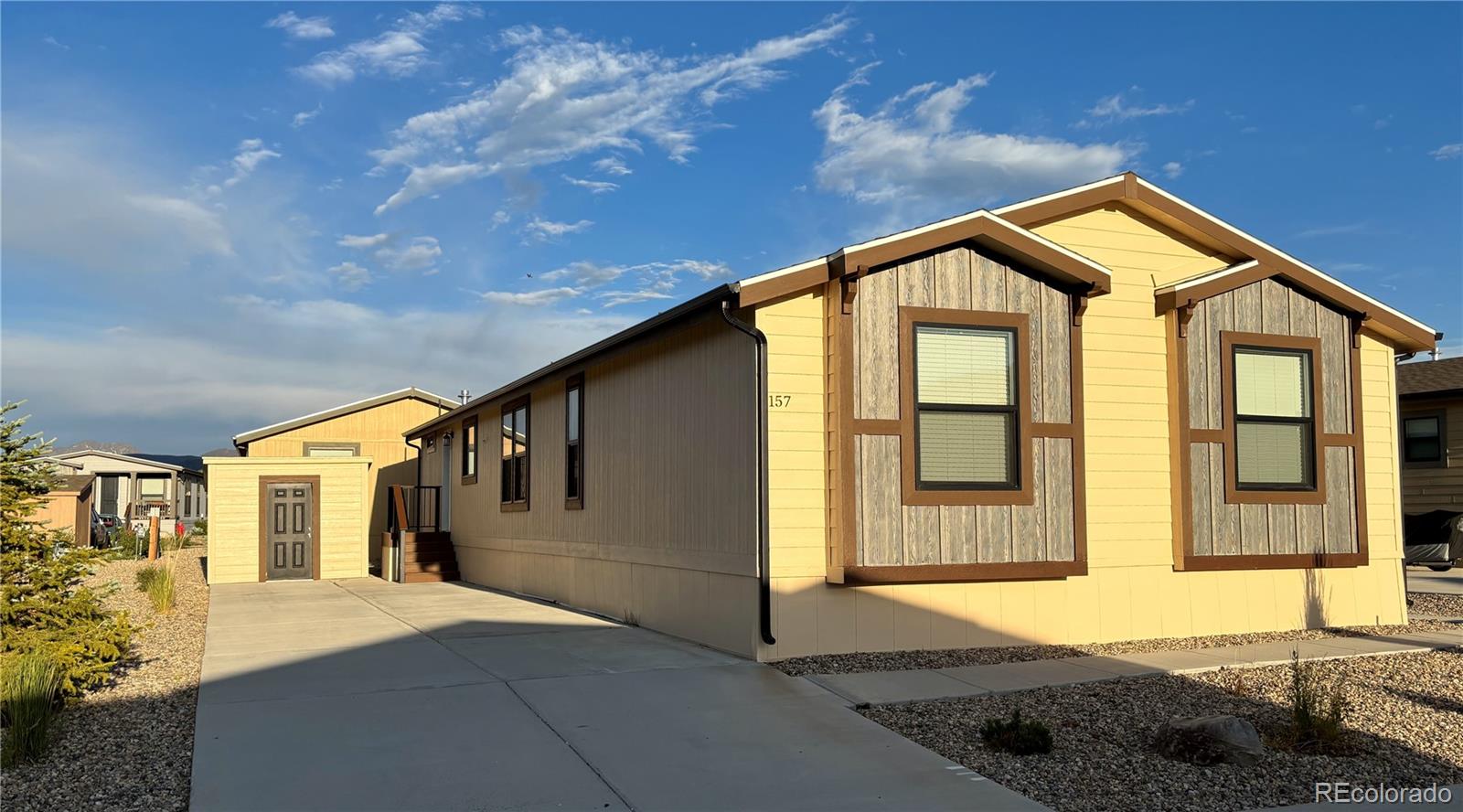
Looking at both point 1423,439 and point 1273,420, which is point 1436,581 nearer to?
point 1423,439

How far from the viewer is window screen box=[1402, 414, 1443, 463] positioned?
69.3 feet

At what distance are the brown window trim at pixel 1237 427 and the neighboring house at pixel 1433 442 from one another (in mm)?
12056

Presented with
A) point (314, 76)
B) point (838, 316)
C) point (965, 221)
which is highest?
point (314, 76)

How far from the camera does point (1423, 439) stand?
70.2 ft

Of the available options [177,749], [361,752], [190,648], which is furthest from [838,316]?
[190,648]

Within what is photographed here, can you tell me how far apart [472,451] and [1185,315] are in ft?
44.0

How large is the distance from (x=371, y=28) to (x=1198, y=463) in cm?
988

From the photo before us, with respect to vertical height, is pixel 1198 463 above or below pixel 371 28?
below

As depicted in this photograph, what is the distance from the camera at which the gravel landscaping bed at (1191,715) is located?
17.6 ft

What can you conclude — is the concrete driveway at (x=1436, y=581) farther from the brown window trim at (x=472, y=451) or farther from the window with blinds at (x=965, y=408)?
the brown window trim at (x=472, y=451)

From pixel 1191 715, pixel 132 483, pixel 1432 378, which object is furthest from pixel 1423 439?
pixel 132 483

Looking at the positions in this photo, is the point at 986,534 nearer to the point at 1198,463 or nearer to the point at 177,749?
the point at 1198,463

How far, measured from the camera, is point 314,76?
13352 millimetres

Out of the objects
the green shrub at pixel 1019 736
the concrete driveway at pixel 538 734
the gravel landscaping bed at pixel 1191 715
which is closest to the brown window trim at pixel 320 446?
the concrete driveway at pixel 538 734
